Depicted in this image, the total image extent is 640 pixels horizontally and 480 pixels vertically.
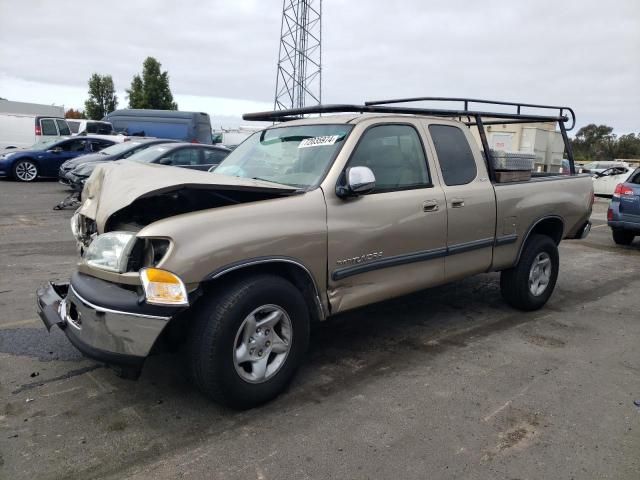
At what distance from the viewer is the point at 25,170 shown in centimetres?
1611

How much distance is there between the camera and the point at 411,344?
4.53 metres

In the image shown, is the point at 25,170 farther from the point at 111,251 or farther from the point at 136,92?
the point at 136,92

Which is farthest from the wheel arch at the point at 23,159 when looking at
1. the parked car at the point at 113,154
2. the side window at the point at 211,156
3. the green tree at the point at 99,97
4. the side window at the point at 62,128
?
the green tree at the point at 99,97

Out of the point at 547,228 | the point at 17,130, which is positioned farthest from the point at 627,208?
the point at 17,130

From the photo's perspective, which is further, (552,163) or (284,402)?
(552,163)

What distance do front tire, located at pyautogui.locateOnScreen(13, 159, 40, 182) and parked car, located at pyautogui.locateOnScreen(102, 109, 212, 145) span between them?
23.4ft

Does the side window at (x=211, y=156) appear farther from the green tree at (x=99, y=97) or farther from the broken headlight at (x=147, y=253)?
the green tree at (x=99, y=97)

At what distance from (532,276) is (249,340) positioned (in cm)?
347

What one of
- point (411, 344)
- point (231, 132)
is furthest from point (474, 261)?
point (231, 132)

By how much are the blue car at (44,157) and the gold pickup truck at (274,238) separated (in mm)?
Result: 13467

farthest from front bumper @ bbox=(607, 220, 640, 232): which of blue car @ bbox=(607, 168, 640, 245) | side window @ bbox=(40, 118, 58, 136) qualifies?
side window @ bbox=(40, 118, 58, 136)

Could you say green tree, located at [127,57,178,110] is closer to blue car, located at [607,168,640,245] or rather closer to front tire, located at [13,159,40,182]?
front tire, located at [13,159,40,182]

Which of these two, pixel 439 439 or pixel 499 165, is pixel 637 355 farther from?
pixel 439 439

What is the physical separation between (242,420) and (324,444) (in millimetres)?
546
